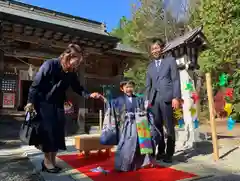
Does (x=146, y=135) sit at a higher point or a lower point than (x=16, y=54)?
lower

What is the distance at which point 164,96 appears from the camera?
12.3ft

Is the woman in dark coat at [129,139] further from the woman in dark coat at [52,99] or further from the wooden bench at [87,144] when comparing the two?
the wooden bench at [87,144]

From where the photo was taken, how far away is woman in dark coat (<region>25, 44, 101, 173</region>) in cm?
315

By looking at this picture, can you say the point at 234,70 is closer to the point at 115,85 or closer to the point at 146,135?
the point at 115,85

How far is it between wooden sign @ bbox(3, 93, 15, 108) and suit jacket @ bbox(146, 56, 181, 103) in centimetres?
951

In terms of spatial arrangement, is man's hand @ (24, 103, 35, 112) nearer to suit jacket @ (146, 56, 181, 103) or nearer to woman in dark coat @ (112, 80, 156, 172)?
woman in dark coat @ (112, 80, 156, 172)

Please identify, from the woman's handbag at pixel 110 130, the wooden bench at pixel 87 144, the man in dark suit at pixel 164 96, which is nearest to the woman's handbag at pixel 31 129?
the woman's handbag at pixel 110 130

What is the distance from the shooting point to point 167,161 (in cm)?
372

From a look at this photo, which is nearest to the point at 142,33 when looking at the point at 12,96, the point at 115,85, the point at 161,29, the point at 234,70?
the point at 161,29

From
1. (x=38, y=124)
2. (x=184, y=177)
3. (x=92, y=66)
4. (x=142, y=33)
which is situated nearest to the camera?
(x=184, y=177)

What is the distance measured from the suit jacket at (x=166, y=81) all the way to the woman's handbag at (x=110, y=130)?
2.44ft

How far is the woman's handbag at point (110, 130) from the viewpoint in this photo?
343 centimetres

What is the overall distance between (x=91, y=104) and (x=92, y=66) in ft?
7.43

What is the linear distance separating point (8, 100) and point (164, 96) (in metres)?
10.0
